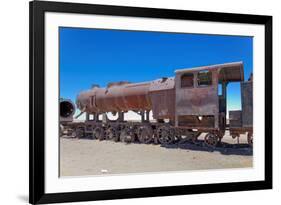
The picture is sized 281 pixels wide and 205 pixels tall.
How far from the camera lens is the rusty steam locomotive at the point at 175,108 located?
6.87m

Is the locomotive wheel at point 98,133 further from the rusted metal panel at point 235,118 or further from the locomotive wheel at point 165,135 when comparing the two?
the rusted metal panel at point 235,118

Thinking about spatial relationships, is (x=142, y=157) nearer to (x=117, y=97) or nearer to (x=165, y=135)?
(x=165, y=135)

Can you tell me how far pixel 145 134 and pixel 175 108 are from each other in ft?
2.50

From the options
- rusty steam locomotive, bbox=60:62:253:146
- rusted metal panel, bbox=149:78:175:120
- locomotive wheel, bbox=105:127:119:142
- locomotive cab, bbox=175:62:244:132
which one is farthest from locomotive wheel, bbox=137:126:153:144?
locomotive cab, bbox=175:62:244:132

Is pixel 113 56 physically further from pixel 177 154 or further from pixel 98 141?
pixel 177 154

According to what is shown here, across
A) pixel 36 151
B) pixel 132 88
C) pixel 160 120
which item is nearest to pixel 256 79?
pixel 160 120

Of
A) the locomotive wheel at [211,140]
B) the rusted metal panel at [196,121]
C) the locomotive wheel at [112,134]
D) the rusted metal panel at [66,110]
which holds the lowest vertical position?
the locomotive wheel at [211,140]

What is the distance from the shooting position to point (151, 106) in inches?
316

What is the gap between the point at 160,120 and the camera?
7.56m

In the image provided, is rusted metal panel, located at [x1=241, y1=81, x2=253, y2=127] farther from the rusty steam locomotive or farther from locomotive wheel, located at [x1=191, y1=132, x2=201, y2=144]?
locomotive wheel, located at [x1=191, y1=132, x2=201, y2=144]

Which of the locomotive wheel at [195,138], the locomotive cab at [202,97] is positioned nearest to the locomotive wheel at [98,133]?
the locomotive cab at [202,97]

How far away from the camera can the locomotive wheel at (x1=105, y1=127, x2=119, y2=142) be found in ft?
22.4

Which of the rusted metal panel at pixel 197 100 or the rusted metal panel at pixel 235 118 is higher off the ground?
the rusted metal panel at pixel 197 100

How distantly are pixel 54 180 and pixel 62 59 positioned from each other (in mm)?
1444
